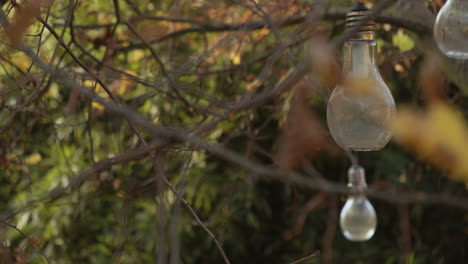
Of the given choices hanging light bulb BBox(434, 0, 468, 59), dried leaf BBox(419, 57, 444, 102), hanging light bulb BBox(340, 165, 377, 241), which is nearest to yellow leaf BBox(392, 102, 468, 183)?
dried leaf BBox(419, 57, 444, 102)

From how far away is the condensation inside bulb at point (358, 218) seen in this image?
189cm

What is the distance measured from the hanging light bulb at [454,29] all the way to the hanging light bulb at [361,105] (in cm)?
18

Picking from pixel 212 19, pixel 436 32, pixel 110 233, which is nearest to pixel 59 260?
pixel 110 233

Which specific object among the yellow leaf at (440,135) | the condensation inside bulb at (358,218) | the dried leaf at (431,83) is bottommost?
the condensation inside bulb at (358,218)

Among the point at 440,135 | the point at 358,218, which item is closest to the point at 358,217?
the point at 358,218

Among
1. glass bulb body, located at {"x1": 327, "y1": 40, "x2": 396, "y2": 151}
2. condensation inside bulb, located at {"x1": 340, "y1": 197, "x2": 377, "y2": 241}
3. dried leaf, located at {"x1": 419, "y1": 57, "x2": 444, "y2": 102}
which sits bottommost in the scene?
condensation inside bulb, located at {"x1": 340, "y1": 197, "x2": 377, "y2": 241}

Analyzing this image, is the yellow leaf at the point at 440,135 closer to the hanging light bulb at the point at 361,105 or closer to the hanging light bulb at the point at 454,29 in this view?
the hanging light bulb at the point at 361,105

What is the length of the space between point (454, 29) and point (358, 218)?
77cm

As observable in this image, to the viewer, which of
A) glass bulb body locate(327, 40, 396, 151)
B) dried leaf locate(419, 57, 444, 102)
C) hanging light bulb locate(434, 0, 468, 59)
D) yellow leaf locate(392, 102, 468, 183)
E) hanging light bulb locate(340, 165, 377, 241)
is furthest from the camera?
hanging light bulb locate(340, 165, 377, 241)

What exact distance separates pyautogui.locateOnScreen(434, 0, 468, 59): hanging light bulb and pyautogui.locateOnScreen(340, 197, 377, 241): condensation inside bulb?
69 centimetres

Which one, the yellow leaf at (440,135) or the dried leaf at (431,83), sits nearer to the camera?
the yellow leaf at (440,135)

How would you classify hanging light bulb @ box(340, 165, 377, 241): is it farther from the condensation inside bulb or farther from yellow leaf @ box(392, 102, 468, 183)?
yellow leaf @ box(392, 102, 468, 183)

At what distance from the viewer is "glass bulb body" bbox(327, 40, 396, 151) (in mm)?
1084

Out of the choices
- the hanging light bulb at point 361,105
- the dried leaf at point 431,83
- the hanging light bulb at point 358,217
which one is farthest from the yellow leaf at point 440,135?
the hanging light bulb at point 358,217
